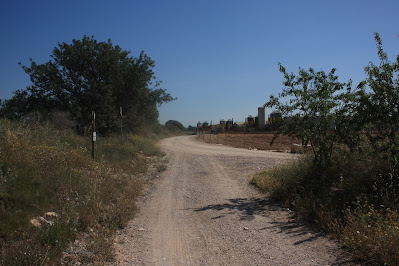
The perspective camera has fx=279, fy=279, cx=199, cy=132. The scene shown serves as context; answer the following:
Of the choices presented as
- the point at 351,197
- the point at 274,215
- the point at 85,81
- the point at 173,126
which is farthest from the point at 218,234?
the point at 173,126

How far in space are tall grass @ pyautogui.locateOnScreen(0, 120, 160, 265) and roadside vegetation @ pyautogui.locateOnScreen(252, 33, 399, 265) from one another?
13.1ft

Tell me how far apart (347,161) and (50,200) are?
7357 millimetres

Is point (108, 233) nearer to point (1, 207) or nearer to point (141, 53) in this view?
point (1, 207)

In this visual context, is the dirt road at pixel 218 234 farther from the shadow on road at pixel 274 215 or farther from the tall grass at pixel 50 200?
the tall grass at pixel 50 200

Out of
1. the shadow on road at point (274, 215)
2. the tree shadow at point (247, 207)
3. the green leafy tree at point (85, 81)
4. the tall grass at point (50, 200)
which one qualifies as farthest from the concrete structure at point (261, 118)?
the shadow on road at point (274, 215)

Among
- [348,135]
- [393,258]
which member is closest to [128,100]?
[348,135]

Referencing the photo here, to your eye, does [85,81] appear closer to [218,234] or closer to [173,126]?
[218,234]

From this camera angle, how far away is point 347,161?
7.66 metres

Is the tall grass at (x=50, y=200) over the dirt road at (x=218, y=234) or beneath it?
over

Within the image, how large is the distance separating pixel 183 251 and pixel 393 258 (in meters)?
2.94

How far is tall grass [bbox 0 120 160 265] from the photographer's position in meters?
4.08

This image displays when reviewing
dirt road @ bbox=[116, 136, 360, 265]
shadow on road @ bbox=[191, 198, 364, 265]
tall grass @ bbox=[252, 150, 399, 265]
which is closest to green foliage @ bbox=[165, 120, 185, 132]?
dirt road @ bbox=[116, 136, 360, 265]

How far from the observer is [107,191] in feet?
24.3

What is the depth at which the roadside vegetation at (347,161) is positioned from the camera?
5047 millimetres
